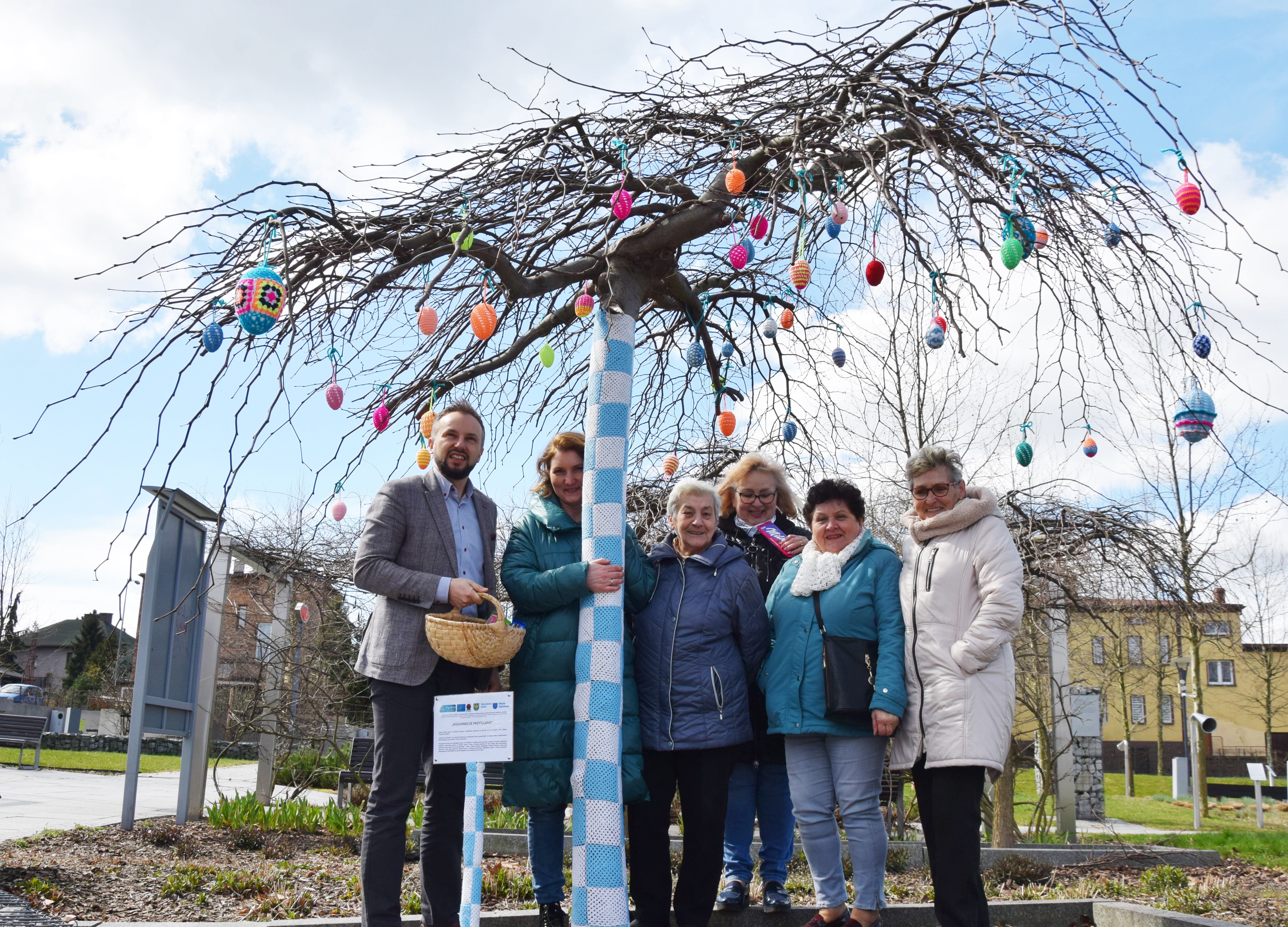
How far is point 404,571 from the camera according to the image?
3352 millimetres

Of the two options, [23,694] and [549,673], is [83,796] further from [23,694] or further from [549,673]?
[23,694]

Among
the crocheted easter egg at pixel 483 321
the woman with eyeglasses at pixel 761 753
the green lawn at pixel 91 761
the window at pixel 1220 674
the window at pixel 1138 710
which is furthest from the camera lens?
the window at pixel 1138 710

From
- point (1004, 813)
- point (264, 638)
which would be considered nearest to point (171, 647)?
point (264, 638)

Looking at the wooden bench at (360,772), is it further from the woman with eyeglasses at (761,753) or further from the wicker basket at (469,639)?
the wicker basket at (469,639)

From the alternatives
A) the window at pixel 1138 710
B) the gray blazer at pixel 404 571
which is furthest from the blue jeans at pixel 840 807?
the window at pixel 1138 710

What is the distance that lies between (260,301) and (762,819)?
296 cm

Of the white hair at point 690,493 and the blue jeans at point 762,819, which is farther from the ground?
the white hair at point 690,493

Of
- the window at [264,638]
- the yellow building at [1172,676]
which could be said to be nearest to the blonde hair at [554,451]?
the yellow building at [1172,676]

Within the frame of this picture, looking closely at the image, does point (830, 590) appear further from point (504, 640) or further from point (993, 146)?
point (993, 146)

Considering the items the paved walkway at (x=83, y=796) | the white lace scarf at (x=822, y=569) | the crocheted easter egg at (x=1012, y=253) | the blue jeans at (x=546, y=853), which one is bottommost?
the paved walkway at (x=83, y=796)

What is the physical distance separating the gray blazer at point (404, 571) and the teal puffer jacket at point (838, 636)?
1148 millimetres

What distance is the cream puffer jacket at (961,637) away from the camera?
321 centimetres

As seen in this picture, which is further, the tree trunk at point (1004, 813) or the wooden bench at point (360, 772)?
the wooden bench at point (360, 772)

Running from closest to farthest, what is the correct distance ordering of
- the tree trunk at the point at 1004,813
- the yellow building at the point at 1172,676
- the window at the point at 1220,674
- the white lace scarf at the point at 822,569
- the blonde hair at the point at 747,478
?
the white lace scarf at the point at 822,569, the blonde hair at the point at 747,478, the tree trunk at the point at 1004,813, the yellow building at the point at 1172,676, the window at the point at 1220,674
